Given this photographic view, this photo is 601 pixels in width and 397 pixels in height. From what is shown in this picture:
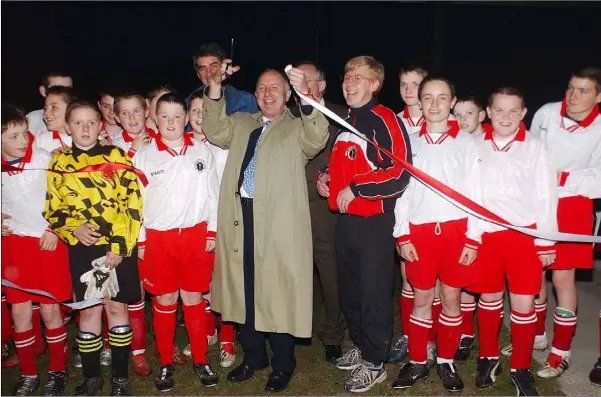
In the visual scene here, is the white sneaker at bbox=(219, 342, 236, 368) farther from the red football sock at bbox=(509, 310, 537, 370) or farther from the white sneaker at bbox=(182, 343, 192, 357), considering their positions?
the red football sock at bbox=(509, 310, 537, 370)

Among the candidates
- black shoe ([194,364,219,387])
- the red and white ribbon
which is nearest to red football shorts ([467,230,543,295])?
the red and white ribbon

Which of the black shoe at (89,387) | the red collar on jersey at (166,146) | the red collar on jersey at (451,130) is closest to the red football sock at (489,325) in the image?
the red collar on jersey at (451,130)

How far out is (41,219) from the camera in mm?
4098

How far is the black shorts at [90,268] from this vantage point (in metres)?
4.03

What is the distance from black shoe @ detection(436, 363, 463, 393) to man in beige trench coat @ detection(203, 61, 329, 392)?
1.04 meters

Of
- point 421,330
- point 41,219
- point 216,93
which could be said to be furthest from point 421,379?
point 41,219

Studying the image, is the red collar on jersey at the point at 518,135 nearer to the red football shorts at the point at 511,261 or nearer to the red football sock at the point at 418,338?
the red football shorts at the point at 511,261

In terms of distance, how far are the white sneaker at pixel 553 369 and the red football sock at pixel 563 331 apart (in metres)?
0.09

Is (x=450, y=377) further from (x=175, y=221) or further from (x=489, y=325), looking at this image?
(x=175, y=221)

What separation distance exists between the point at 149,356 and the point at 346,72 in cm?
275

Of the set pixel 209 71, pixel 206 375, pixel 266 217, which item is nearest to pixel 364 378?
pixel 206 375

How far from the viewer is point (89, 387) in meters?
4.22

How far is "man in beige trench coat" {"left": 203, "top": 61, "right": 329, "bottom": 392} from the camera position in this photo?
409 centimetres

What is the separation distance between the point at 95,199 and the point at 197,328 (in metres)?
1.19
